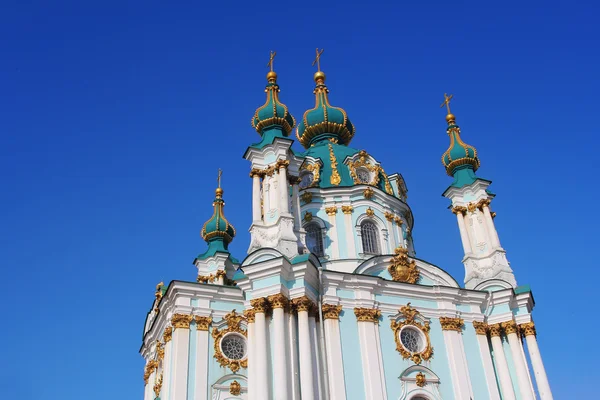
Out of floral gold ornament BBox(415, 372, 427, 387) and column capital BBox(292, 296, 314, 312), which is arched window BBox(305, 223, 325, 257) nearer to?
column capital BBox(292, 296, 314, 312)

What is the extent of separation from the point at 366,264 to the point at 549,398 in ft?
19.5

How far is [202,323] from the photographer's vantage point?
16000 mm

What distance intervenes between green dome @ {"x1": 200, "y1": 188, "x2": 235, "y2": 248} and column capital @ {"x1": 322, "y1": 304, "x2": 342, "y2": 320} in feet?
28.2

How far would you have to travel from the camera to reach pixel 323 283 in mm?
15992

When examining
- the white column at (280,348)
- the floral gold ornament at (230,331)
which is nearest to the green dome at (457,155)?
the white column at (280,348)

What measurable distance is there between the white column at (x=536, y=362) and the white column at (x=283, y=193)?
24.5 feet

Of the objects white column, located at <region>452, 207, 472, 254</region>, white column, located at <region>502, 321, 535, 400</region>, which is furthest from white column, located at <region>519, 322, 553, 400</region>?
white column, located at <region>452, 207, 472, 254</region>

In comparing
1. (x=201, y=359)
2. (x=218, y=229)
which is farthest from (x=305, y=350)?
(x=218, y=229)

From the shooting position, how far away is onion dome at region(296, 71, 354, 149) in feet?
78.6

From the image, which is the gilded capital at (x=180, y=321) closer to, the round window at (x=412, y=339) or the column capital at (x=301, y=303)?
the column capital at (x=301, y=303)

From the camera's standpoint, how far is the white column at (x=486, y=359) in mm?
16516

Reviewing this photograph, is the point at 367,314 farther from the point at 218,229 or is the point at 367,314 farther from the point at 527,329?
the point at 218,229

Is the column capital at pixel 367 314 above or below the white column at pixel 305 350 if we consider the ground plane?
above

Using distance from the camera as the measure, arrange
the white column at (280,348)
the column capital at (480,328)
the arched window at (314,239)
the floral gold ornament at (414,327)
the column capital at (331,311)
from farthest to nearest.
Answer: the arched window at (314,239), the column capital at (480,328), the floral gold ornament at (414,327), the column capital at (331,311), the white column at (280,348)
